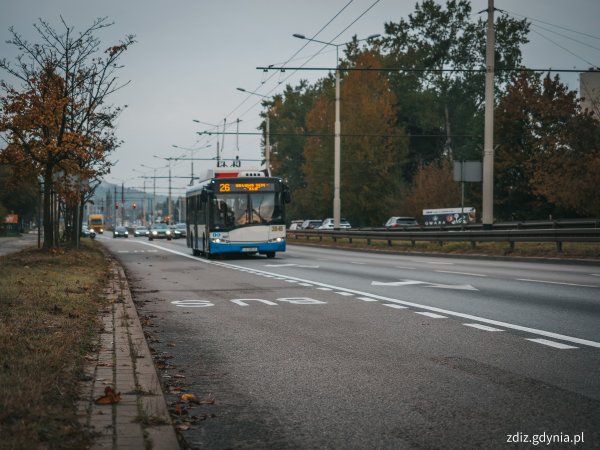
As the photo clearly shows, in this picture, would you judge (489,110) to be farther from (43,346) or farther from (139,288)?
(43,346)

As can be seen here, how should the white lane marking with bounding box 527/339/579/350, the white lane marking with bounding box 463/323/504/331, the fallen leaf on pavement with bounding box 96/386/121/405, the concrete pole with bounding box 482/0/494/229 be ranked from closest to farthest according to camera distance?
the fallen leaf on pavement with bounding box 96/386/121/405
the white lane marking with bounding box 527/339/579/350
the white lane marking with bounding box 463/323/504/331
the concrete pole with bounding box 482/0/494/229

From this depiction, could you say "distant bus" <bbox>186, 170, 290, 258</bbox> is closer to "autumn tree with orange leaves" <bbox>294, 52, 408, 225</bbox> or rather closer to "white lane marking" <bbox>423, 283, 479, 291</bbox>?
"white lane marking" <bbox>423, 283, 479, 291</bbox>

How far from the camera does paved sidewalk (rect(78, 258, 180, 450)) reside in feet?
16.2

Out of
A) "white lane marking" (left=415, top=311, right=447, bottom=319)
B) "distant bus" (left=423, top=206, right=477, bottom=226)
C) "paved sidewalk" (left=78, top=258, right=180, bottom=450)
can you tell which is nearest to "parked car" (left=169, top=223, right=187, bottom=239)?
"distant bus" (left=423, top=206, right=477, bottom=226)

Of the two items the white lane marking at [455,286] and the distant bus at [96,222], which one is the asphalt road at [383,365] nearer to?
the white lane marking at [455,286]

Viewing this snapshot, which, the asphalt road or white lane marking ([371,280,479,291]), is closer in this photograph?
the asphalt road

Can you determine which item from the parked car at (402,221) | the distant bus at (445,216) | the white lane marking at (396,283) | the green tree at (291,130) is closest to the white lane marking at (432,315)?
the white lane marking at (396,283)

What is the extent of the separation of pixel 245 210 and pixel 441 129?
54699 mm

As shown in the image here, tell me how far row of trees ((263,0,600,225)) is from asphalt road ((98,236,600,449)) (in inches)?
1420

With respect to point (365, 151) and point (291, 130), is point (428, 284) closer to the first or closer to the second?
point (365, 151)

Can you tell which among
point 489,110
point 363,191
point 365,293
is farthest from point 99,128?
point 363,191

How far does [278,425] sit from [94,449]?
135 cm

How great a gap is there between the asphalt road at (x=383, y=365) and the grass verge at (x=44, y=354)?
2.47 ft

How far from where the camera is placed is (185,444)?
508 cm
